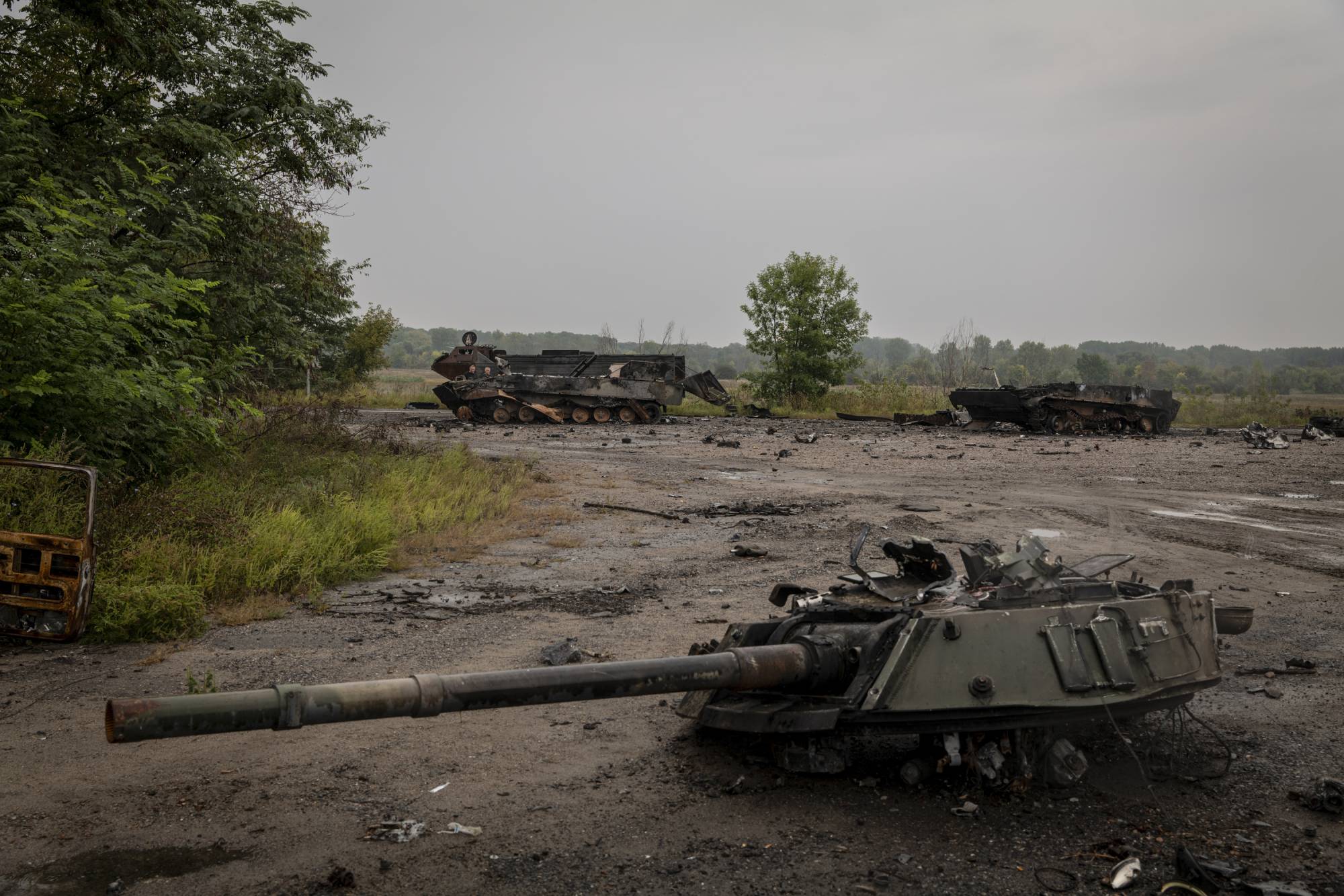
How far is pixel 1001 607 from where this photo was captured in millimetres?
4715

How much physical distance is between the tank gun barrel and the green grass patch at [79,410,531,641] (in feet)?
14.4

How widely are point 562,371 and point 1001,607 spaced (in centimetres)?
2781

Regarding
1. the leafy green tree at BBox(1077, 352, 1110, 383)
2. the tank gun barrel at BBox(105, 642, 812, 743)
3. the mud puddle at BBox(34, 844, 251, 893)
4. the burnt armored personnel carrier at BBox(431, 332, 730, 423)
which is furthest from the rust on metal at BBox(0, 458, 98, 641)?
the leafy green tree at BBox(1077, 352, 1110, 383)

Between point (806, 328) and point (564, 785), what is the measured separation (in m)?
34.6

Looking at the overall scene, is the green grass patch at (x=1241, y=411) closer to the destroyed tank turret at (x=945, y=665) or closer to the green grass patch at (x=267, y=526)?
the green grass patch at (x=267, y=526)

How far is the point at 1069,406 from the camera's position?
2975cm

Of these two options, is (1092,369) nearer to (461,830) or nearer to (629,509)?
(629,509)

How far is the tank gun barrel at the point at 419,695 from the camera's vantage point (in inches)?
118

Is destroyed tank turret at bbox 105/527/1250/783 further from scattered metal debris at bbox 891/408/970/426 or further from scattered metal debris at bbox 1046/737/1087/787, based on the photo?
scattered metal debris at bbox 891/408/970/426

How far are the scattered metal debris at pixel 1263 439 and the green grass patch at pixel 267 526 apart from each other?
20.5 metres

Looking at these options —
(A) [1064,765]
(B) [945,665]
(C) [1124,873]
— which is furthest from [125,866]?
(A) [1064,765]

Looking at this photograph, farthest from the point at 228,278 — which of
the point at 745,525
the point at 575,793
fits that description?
the point at 575,793

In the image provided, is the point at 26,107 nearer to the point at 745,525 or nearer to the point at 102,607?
the point at 102,607

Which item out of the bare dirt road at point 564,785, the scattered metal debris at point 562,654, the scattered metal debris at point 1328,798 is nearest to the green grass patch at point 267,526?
the bare dirt road at point 564,785
